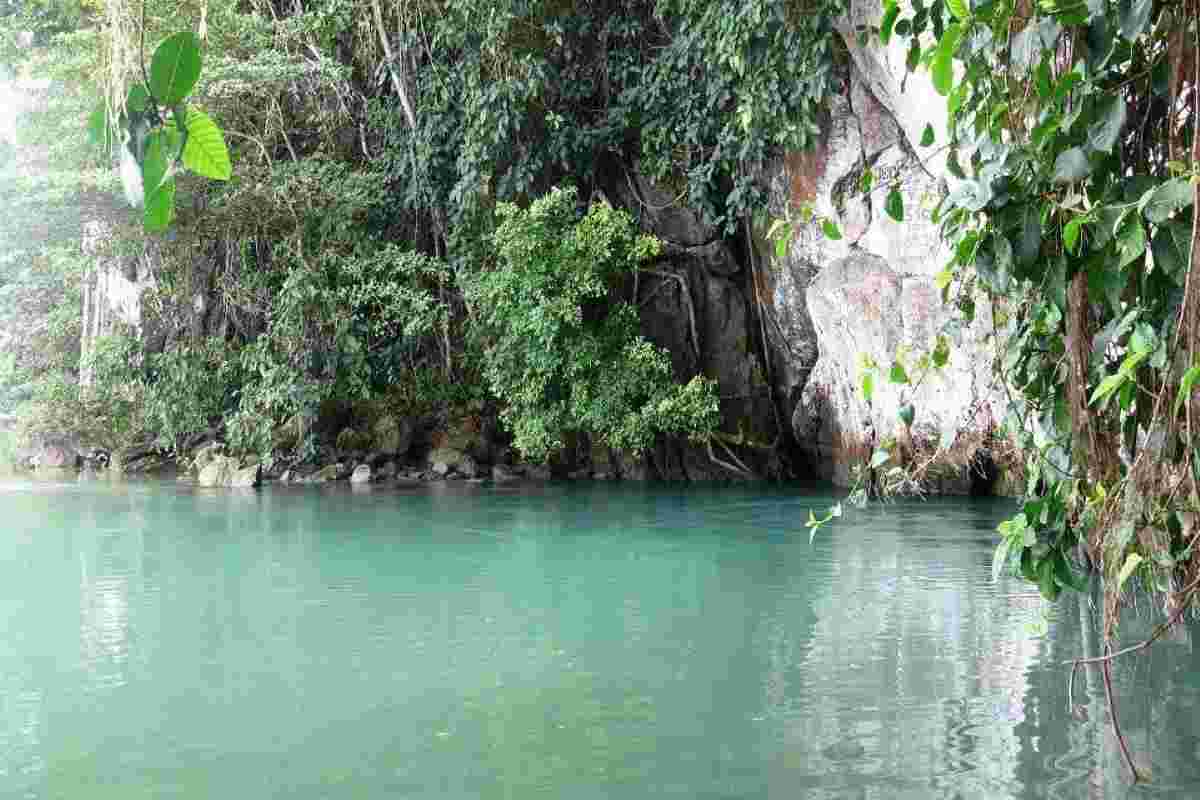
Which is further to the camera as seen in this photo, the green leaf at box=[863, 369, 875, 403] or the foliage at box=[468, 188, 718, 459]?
the foliage at box=[468, 188, 718, 459]

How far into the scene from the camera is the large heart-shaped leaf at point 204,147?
1.14 m

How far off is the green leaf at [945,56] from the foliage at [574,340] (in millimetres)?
10214

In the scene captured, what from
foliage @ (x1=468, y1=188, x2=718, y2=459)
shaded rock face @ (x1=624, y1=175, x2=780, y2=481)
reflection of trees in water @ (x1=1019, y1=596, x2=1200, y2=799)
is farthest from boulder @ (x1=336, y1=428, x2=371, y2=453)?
reflection of trees in water @ (x1=1019, y1=596, x2=1200, y2=799)

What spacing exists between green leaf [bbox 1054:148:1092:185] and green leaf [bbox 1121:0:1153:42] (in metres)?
0.20

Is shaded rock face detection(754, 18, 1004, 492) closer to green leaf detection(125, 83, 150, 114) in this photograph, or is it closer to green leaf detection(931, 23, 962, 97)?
green leaf detection(931, 23, 962, 97)

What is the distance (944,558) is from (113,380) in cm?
1021

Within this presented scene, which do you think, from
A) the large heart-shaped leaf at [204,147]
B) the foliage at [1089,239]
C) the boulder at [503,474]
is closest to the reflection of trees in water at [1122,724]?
the foliage at [1089,239]

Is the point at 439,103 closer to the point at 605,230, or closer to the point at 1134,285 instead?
the point at 605,230

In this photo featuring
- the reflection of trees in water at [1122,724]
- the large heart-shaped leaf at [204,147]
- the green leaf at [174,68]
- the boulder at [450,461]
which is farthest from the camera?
the boulder at [450,461]

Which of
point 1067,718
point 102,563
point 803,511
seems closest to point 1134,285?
point 1067,718

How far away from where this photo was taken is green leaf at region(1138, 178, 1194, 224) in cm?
190

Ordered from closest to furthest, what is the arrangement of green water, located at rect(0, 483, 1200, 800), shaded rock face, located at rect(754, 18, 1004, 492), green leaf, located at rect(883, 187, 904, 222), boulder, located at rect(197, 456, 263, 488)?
1. green leaf, located at rect(883, 187, 904, 222)
2. green water, located at rect(0, 483, 1200, 800)
3. shaded rock face, located at rect(754, 18, 1004, 492)
4. boulder, located at rect(197, 456, 263, 488)

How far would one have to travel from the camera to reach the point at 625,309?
42.9ft

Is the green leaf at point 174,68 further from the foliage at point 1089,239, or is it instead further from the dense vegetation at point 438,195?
the dense vegetation at point 438,195
